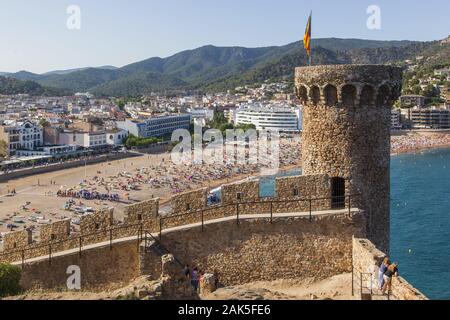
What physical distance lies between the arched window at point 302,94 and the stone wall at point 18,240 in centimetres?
694

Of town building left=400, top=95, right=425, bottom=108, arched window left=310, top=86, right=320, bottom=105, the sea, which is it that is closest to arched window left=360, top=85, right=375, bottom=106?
arched window left=310, top=86, right=320, bottom=105

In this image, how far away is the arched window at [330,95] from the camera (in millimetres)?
11642

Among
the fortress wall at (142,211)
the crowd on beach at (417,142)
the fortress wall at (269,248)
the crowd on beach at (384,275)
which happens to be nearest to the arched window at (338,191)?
the fortress wall at (269,248)

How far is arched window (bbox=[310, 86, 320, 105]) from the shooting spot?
1185 cm

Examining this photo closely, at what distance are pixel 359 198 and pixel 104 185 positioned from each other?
197ft

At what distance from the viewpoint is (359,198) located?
1159 centimetres

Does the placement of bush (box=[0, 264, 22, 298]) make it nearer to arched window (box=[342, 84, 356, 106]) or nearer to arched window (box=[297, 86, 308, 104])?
arched window (box=[297, 86, 308, 104])

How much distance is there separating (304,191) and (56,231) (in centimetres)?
545

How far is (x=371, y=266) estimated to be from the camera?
9391 mm

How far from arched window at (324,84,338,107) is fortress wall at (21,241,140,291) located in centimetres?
510

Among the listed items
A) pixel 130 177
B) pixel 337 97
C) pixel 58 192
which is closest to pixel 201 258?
pixel 337 97

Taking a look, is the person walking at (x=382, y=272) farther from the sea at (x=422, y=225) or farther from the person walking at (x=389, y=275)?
→ the sea at (x=422, y=225)
